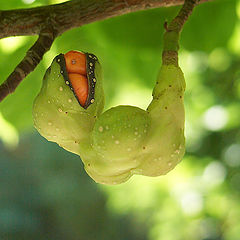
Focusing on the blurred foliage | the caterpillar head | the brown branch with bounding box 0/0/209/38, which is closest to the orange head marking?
the caterpillar head

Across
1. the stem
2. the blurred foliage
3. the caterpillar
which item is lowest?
the caterpillar

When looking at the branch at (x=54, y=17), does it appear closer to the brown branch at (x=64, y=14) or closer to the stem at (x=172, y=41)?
the brown branch at (x=64, y=14)

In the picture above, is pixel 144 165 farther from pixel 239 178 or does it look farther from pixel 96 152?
Result: pixel 239 178

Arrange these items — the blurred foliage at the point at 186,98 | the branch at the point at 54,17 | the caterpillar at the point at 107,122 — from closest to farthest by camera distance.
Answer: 1. the caterpillar at the point at 107,122
2. the branch at the point at 54,17
3. the blurred foliage at the point at 186,98

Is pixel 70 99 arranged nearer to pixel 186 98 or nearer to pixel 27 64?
pixel 27 64

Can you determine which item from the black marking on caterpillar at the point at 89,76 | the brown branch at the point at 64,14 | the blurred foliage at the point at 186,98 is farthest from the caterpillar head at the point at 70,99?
the blurred foliage at the point at 186,98

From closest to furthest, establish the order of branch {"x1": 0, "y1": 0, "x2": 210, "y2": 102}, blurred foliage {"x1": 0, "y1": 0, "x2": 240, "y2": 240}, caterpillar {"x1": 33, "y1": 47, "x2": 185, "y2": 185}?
1. caterpillar {"x1": 33, "y1": 47, "x2": 185, "y2": 185}
2. branch {"x1": 0, "y1": 0, "x2": 210, "y2": 102}
3. blurred foliage {"x1": 0, "y1": 0, "x2": 240, "y2": 240}

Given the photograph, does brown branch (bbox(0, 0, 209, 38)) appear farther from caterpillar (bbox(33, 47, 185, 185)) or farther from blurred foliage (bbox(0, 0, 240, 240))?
blurred foliage (bbox(0, 0, 240, 240))

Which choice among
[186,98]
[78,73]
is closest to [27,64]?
[78,73]
